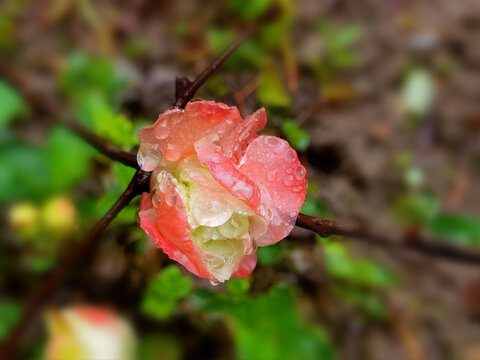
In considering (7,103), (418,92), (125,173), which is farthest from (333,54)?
(125,173)

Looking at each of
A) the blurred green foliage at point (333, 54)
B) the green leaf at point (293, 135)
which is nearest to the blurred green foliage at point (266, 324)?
the green leaf at point (293, 135)

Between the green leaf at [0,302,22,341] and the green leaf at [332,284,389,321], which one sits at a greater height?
the green leaf at [0,302,22,341]

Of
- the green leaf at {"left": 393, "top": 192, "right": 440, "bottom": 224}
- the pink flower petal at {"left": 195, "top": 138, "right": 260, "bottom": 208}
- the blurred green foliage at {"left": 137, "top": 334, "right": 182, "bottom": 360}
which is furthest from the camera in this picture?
the green leaf at {"left": 393, "top": 192, "right": 440, "bottom": 224}

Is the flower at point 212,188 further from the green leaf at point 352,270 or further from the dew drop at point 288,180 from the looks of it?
the green leaf at point 352,270

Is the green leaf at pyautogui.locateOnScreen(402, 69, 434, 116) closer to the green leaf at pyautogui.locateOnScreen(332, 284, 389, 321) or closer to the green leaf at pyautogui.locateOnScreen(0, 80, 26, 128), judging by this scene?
the green leaf at pyautogui.locateOnScreen(332, 284, 389, 321)

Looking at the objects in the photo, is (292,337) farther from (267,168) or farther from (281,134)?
(267,168)

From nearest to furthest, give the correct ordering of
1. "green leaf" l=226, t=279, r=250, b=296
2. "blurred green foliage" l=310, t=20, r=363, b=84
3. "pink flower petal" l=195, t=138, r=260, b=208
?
"pink flower petal" l=195, t=138, r=260, b=208, "green leaf" l=226, t=279, r=250, b=296, "blurred green foliage" l=310, t=20, r=363, b=84

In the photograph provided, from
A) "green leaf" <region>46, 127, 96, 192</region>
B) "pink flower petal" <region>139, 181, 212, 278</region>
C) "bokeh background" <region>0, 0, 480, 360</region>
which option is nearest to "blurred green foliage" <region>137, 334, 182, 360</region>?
"bokeh background" <region>0, 0, 480, 360</region>
